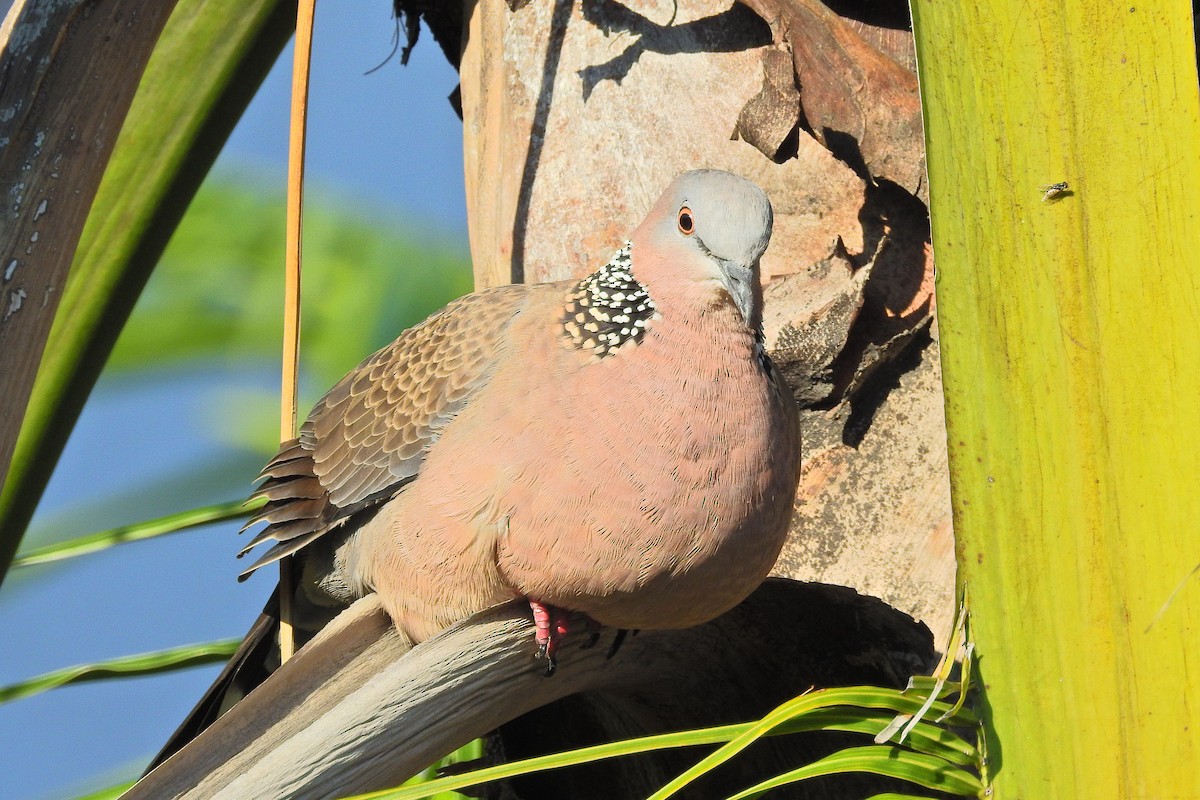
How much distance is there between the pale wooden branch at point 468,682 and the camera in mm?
1545

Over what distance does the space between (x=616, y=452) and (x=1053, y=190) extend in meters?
0.83

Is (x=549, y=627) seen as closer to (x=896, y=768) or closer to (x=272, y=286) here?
(x=896, y=768)

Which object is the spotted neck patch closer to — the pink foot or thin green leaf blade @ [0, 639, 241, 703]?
the pink foot

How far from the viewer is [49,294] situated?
189cm

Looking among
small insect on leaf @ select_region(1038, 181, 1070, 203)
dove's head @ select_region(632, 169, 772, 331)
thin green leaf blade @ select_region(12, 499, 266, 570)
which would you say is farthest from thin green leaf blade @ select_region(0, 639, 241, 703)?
small insect on leaf @ select_region(1038, 181, 1070, 203)

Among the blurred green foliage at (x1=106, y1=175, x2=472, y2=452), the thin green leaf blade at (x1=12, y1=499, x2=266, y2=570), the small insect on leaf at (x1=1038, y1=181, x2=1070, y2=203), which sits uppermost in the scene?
the blurred green foliage at (x1=106, y1=175, x2=472, y2=452)

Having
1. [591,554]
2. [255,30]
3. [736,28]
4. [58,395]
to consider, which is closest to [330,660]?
[591,554]

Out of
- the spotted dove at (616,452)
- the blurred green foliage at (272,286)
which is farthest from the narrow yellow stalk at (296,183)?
the blurred green foliage at (272,286)

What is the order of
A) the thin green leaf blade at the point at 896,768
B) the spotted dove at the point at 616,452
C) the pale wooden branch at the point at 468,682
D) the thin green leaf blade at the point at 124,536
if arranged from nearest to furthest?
the thin green leaf blade at the point at 896,768, the pale wooden branch at the point at 468,682, the spotted dove at the point at 616,452, the thin green leaf blade at the point at 124,536

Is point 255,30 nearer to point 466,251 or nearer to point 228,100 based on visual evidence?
point 228,100

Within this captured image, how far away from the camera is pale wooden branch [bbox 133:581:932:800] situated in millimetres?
1545

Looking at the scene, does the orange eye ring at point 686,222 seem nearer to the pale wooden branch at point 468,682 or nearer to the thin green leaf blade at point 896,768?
the pale wooden branch at point 468,682

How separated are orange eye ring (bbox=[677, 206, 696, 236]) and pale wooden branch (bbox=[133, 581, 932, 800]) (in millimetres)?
703

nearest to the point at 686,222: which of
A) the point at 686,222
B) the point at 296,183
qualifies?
the point at 686,222
